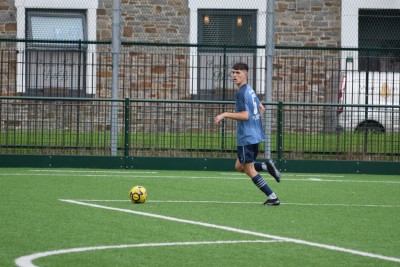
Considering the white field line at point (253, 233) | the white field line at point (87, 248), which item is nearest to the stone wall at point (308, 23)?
the white field line at point (253, 233)

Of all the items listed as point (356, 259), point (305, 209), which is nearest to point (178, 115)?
point (305, 209)

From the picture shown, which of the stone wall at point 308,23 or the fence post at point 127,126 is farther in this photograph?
the stone wall at point 308,23

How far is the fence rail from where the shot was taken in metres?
18.5

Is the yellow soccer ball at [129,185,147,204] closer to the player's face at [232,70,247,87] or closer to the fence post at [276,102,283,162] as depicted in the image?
the player's face at [232,70,247,87]

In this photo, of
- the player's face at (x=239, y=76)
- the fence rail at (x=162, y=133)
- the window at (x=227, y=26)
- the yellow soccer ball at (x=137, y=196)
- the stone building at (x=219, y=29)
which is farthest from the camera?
the window at (x=227, y=26)

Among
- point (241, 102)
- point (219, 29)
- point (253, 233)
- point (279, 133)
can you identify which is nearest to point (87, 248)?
point (253, 233)

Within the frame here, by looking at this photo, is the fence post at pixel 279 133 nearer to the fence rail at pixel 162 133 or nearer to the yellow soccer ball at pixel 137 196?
the fence rail at pixel 162 133

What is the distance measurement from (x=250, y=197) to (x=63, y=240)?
16.7 feet

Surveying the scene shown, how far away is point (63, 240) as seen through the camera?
28.7 ft

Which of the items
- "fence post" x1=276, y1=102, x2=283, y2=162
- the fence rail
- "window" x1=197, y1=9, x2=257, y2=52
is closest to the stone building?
A: "window" x1=197, y1=9, x2=257, y2=52

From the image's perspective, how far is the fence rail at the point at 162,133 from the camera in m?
18.5

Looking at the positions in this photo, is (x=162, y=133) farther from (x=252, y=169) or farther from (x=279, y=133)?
(x=252, y=169)

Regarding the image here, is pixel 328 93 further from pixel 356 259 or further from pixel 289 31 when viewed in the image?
pixel 356 259

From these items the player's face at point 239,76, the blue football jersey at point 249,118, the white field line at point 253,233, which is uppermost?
the player's face at point 239,76
